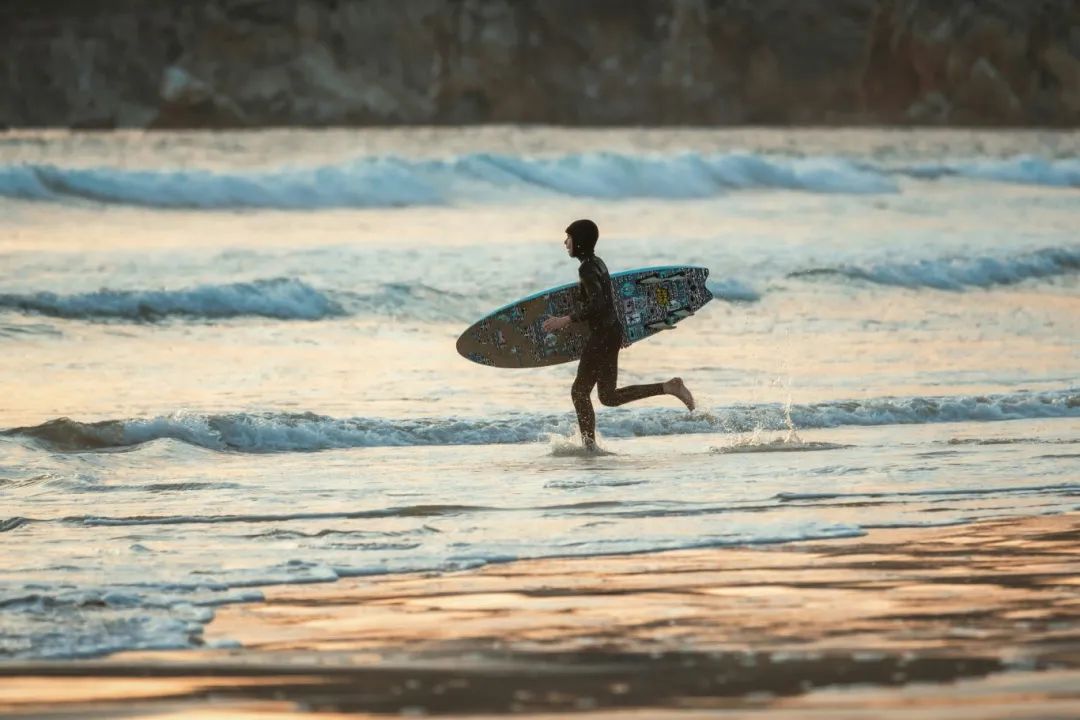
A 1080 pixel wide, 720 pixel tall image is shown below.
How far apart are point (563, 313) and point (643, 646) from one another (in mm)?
6154

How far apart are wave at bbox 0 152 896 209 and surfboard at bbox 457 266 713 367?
23.1m

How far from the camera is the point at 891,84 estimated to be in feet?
438

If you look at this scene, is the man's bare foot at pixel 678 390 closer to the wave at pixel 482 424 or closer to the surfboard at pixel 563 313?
the wave at pixel 482 424

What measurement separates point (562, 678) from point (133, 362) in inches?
400

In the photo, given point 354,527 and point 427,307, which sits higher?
point 427,307

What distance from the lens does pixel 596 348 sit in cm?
1116

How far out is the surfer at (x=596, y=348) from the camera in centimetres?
1102

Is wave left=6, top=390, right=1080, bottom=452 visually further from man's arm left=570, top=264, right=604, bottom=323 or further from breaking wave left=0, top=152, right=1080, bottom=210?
breaking wave left=0, top=152, right=1080, bottom=210

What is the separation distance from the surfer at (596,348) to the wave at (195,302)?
315 inches

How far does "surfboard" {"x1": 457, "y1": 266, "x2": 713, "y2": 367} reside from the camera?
40.4ft

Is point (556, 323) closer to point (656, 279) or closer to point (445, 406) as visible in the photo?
point (656, 279)

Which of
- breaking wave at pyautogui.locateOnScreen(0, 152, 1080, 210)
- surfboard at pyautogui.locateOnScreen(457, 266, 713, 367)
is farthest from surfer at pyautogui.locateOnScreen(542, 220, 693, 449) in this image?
breaking wave at pyautogui.locateOnScreen(0, 152, 1080, 210)

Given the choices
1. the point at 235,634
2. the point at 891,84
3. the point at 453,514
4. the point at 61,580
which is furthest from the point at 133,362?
the point at 891,84

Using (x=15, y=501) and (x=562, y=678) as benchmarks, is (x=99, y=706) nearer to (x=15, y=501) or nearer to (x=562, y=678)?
(x=562, y=678)
